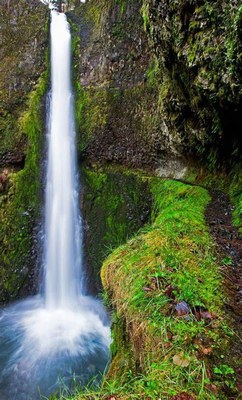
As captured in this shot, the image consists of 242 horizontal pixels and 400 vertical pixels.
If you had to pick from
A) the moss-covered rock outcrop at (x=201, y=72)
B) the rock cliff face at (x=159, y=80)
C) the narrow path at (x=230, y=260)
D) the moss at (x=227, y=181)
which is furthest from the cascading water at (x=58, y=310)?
the moss-covered rock outcrop at (x=201, y=72)

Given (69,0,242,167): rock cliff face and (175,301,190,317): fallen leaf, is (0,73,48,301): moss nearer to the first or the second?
(69,0,242,167): rock cliff face

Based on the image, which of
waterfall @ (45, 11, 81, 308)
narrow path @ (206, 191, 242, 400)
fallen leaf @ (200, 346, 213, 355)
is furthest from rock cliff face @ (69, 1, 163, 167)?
fallen leaf @ (200, 346, 213, 355)

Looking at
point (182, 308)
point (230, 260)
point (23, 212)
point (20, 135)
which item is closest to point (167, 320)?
point (182, 308)

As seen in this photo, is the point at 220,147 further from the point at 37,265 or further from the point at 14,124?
the point at 14,124

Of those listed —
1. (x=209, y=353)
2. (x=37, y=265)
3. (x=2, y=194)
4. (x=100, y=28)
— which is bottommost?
(x=37, y=265)

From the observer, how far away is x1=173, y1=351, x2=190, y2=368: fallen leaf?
171 centimetres

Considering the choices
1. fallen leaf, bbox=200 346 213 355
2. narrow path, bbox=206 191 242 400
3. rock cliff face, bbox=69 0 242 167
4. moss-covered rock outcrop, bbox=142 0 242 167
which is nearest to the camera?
fallen leaf, bbox=200 346 213 355

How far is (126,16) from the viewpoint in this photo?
8664 mm

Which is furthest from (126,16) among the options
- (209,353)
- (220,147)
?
(209,353)

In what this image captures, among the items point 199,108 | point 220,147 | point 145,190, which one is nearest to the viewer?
point 199,108

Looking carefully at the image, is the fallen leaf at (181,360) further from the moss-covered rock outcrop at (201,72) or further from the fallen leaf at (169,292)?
the moss-covered rock outcrop at (201,72)

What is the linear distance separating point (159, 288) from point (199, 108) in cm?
345

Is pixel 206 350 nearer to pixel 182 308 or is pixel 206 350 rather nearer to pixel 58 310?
pixel 182 308

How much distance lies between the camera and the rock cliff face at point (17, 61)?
9.07 m
